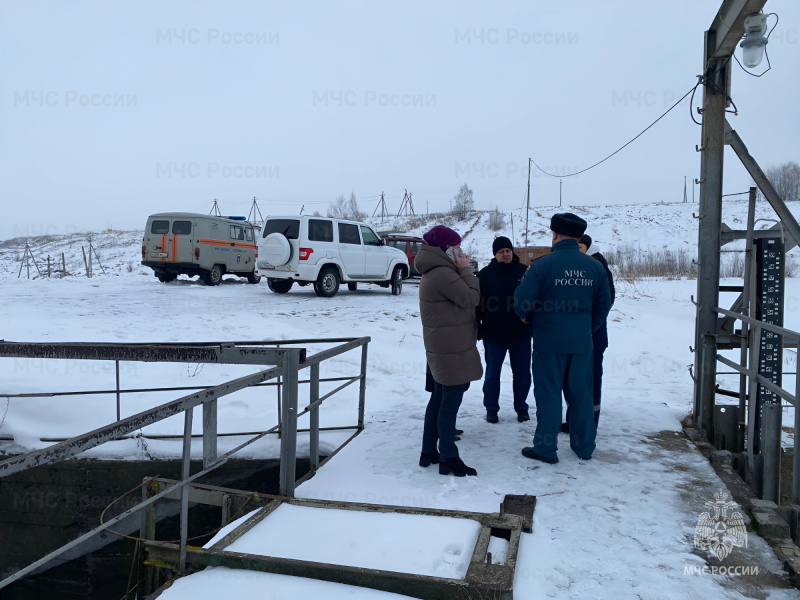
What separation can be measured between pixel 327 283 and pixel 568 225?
9454 mm

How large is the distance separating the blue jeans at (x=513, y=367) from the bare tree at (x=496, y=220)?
38.2 m

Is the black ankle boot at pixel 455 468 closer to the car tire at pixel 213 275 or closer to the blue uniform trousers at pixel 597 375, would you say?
the blue uniform trousers at pixel 597 375

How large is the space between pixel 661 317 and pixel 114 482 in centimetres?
1166

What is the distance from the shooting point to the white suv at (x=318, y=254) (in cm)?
1265

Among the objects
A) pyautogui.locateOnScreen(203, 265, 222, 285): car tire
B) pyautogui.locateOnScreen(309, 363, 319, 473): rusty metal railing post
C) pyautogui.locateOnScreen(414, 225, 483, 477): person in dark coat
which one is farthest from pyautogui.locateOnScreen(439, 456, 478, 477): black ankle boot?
pyautogui.locateOnScreen(203, 265, 222, 285): car tire

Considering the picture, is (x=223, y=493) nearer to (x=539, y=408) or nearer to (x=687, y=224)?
(x=539, y=408)

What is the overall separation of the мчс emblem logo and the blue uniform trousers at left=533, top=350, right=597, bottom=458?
0.96 metres

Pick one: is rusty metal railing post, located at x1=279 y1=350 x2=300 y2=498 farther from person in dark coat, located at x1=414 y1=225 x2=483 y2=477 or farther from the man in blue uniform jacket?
the man in blue uniform jacket

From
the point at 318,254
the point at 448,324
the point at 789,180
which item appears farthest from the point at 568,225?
the point at 789,180

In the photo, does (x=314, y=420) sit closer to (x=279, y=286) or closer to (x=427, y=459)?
(x=427, y=459)

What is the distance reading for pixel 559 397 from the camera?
167 inches

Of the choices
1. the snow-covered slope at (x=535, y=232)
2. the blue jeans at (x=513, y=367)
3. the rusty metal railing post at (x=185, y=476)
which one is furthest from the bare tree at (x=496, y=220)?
the rusty metal railing post at (x=185, y=476)

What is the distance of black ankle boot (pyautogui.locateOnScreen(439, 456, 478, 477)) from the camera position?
403 cm

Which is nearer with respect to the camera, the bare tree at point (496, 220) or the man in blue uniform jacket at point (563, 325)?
the man in blue uniform jacket at point (563, 325)
